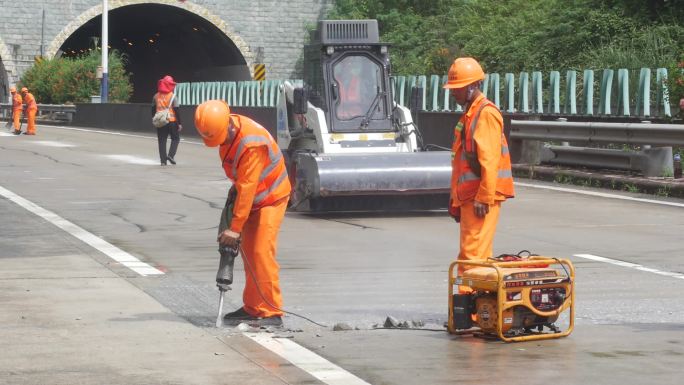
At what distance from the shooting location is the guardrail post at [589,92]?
26.3 m

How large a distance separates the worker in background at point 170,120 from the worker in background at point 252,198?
1763 centimetres

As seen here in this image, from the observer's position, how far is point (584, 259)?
12.5 metres

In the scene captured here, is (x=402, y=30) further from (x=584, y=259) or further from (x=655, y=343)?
(x=655, y=343)

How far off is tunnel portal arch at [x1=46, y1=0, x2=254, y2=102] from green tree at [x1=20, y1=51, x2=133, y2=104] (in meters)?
1.80

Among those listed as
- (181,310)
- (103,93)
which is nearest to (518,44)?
(103,93)

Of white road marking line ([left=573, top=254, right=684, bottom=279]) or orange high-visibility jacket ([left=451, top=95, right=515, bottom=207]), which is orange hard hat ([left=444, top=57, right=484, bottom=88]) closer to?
orange high-visibility jacket ([left=451, top=95, right=515, bottom=207])

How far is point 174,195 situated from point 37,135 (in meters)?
21.7

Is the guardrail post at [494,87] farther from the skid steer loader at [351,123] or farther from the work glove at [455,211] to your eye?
the work glove at [455,211]

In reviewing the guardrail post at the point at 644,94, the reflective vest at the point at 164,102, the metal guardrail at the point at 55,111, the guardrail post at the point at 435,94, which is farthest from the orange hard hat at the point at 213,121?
the metal guardrail at the point at 55,111

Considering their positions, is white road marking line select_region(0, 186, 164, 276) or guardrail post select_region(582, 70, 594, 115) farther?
guardrail post select_region(582, 70, 594, 115)

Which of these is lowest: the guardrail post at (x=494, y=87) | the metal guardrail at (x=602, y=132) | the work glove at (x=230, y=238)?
the work glove at (x=230, y=238)

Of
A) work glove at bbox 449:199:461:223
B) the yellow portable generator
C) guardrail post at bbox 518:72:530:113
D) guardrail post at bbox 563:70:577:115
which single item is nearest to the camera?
the yellow portable generator

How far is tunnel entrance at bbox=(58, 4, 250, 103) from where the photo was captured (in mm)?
69312

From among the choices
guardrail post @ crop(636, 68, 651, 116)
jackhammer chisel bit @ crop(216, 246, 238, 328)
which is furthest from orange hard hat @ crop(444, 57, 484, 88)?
guardrail post @ crop(636, 68, 651, 116)
